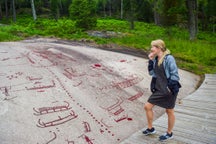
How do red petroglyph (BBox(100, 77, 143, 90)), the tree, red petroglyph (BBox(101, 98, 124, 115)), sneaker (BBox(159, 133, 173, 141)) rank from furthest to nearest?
the tree < red petroglyph (BBox(100, 77, 143, 90)) < red petroglyph (BBox(101, 98, 124, 115)) < sneaker (BBox(159, 133, 173, 141))

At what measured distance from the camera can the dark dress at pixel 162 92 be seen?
4297 millimetres

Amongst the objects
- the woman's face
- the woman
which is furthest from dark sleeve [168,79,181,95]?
the woman's face

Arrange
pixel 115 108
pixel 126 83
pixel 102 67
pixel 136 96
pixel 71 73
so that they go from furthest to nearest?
pixel 102 67 < pixel 126 83 < pixel 71 73 < pixel 136 96 < pixel 115 108

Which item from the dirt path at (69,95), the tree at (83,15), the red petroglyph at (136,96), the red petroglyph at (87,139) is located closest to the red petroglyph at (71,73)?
the dirt path at (69,95)

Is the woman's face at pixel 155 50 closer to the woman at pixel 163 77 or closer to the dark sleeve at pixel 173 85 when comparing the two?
the woman at pixel 163 77

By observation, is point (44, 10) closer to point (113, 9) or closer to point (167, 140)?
point (113, 9)

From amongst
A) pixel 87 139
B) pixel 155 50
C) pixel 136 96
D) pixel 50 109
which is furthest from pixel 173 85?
pixel 136 96

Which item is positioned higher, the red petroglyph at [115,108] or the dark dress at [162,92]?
the dark dress at [162,92]

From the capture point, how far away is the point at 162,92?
4320 millimetres

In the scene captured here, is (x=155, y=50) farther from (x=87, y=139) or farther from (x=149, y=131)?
(x=87, y=139)

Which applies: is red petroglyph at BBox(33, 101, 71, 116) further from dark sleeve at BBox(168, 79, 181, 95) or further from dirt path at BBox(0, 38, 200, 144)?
dark sleeve at BBox(168, 79, 181, 95)

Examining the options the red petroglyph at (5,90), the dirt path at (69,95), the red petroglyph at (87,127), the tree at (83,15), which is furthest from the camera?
the tree at (83,15)

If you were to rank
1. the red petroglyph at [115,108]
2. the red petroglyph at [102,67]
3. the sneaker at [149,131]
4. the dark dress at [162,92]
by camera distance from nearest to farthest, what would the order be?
the dark dress at [162,92], the sneaker at [149,131], the red petroglyph at [115,108], the red petroglyph at [102,67]

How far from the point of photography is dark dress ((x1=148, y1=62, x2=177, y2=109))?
14.1 ft
